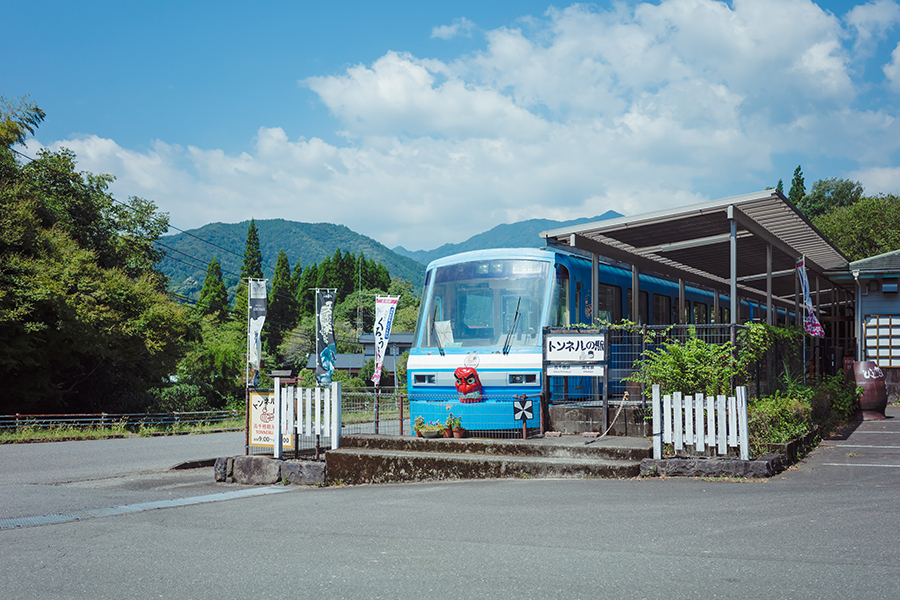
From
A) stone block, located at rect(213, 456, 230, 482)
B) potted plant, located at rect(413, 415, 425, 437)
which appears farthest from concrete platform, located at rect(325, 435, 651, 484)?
stone block, located at rect(213, 456, 230, 482)

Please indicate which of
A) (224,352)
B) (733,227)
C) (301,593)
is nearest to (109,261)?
(224,352)

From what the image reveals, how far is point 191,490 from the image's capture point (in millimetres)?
11164

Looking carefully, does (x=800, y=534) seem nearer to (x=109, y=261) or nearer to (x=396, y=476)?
(x=396, y=476)

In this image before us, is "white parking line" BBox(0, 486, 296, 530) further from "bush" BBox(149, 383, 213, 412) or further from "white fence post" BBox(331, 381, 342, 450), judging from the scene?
"bush" BBox(149, 383, 213, 412)

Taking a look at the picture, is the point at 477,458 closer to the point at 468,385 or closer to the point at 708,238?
the point at 468,385

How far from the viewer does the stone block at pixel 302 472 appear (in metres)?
10.9

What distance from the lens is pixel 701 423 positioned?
29.7 feet

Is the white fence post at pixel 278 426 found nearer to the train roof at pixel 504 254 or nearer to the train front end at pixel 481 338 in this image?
the train front end at pixel 481 338

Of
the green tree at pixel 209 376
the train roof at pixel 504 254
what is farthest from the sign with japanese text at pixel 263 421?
the green tree at pixel 209 376

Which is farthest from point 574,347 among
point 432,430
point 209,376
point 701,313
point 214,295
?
point 214,295

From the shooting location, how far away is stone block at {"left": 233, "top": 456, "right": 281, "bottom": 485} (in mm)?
11117

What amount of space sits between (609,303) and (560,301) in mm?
3108

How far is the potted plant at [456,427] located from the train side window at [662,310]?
25.4 feet

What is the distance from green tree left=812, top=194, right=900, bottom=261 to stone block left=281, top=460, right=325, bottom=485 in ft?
138
